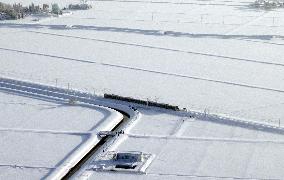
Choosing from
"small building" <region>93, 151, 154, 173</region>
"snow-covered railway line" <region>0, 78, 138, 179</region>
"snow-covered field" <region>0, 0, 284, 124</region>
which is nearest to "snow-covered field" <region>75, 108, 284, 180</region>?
"small building" <region>93, 151, 154, 173</region>

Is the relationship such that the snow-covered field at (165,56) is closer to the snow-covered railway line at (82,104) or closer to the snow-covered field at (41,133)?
the snow-covered railway line at (82,104)

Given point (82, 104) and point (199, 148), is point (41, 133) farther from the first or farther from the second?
point (199, 148)

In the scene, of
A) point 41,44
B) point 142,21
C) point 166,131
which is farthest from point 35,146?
point 142,21

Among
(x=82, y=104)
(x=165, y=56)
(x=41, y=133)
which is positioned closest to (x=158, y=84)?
(x=82, y=104)

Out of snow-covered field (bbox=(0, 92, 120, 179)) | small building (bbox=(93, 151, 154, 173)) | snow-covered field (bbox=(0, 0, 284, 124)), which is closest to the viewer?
small building (bbox=(93, 151, 154, 173))

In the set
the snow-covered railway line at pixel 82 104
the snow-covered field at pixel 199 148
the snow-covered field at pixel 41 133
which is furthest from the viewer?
the snow-covered railway line at pixel 82 104

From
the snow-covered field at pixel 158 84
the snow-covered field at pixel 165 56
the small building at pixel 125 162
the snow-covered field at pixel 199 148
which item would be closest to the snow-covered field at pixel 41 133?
the snow-covered field at pixel 158 84

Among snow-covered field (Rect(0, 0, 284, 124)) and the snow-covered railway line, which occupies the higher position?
snow-covered field (Rect(0, 0, 284, 124))

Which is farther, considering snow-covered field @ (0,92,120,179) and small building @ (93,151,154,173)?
snow-covered field @ (0,92,120,179)

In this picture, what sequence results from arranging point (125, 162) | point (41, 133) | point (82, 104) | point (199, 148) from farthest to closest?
point (82, 104)
point (41, 133)
point (199, 148)
point (125, 162)

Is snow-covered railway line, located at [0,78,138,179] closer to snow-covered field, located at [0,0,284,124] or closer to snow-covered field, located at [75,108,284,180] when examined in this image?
snow-covered field, located at [75,108,284,180]

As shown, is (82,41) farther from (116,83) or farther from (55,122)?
(55,122)
